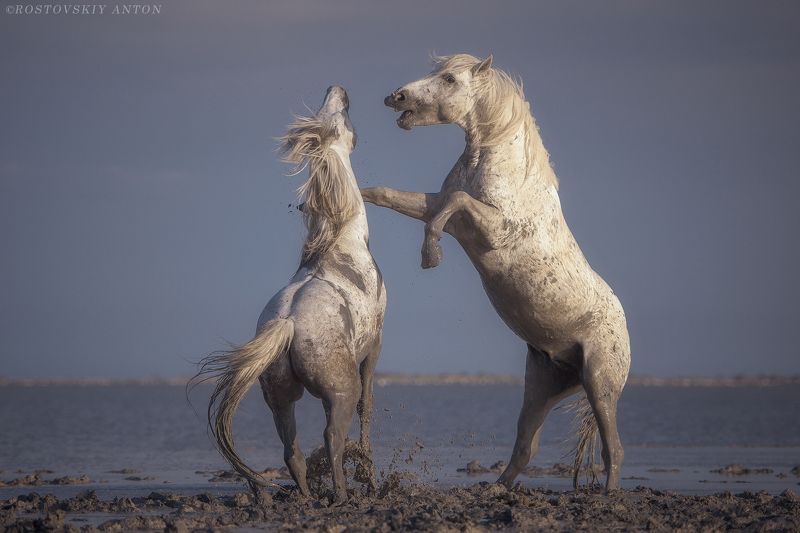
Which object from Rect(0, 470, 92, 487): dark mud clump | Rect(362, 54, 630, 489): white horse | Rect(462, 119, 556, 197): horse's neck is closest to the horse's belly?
Rect(362, 54, 630, 489): white horse

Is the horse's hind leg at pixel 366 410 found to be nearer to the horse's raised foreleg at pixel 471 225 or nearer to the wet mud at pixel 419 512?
the wet mud at pixel 419 512

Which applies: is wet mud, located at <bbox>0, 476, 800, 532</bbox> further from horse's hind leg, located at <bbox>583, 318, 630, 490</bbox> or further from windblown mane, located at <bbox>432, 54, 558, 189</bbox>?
windblown mane, located at <bbox>432, 54, 558, 189</bbox>

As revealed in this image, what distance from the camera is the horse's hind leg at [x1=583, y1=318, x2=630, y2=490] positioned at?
32.1 ft

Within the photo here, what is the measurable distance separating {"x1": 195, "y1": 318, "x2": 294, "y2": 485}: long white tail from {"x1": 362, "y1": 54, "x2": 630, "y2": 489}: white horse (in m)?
1.64

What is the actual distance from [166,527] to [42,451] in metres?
9.85

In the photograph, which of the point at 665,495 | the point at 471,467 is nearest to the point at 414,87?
the point at 665,495

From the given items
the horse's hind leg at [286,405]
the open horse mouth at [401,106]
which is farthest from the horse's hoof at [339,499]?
the open horse mouth at [401,106]

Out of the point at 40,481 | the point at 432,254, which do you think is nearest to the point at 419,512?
the point at 432,254

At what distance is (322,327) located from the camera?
27.5 feet

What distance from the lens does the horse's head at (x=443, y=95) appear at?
961cm

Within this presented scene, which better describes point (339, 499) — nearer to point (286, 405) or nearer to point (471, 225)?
point (286, 405)

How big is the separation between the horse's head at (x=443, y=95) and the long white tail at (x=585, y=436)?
2.78 m

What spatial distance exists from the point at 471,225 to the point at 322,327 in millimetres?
1599

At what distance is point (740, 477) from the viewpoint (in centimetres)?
1280
